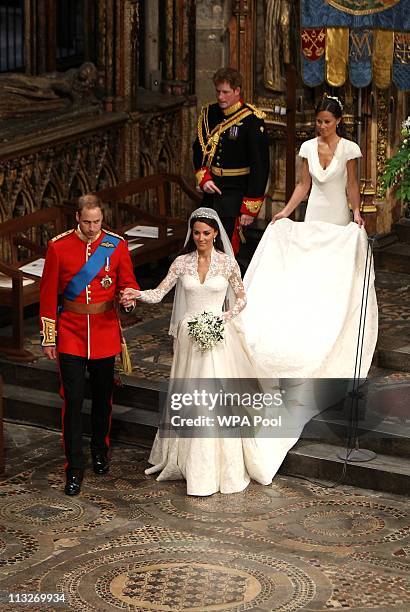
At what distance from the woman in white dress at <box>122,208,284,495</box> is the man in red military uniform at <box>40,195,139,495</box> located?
0.71ft

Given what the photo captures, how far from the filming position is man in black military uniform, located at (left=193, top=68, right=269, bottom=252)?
12.1 metres

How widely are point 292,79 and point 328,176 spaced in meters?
1.30

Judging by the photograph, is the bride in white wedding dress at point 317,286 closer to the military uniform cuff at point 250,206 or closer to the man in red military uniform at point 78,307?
the military uniform cuff at point 250,206

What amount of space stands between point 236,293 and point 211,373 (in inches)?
21.8

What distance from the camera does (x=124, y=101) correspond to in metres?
14.5

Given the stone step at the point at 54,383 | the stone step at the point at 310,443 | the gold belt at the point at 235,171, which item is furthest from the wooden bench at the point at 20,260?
the gold belt at the point at 235,171

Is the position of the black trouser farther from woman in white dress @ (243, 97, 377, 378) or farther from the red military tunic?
woman in white dress @ (243, 97, 377, 378)

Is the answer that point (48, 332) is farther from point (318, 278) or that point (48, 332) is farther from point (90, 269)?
point (318, 278)

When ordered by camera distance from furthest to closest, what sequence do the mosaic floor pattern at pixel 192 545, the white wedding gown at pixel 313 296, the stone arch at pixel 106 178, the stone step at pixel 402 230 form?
the stone step at pixel 402 230, the stone arch at pixel 106 178, the white wedding gown at pixel 313 296, the mosaic floor pattern at pixel 192 545

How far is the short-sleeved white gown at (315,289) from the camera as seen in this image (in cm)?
1115

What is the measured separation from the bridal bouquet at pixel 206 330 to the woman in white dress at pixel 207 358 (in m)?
0.07

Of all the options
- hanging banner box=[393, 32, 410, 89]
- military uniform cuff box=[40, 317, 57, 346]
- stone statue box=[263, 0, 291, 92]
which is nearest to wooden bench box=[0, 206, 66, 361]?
military uniform cuff box=[40, 317, 57, 346]

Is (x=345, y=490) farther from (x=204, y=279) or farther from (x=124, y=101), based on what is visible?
(x=124, y=101)

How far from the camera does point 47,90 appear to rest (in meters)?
14.7
